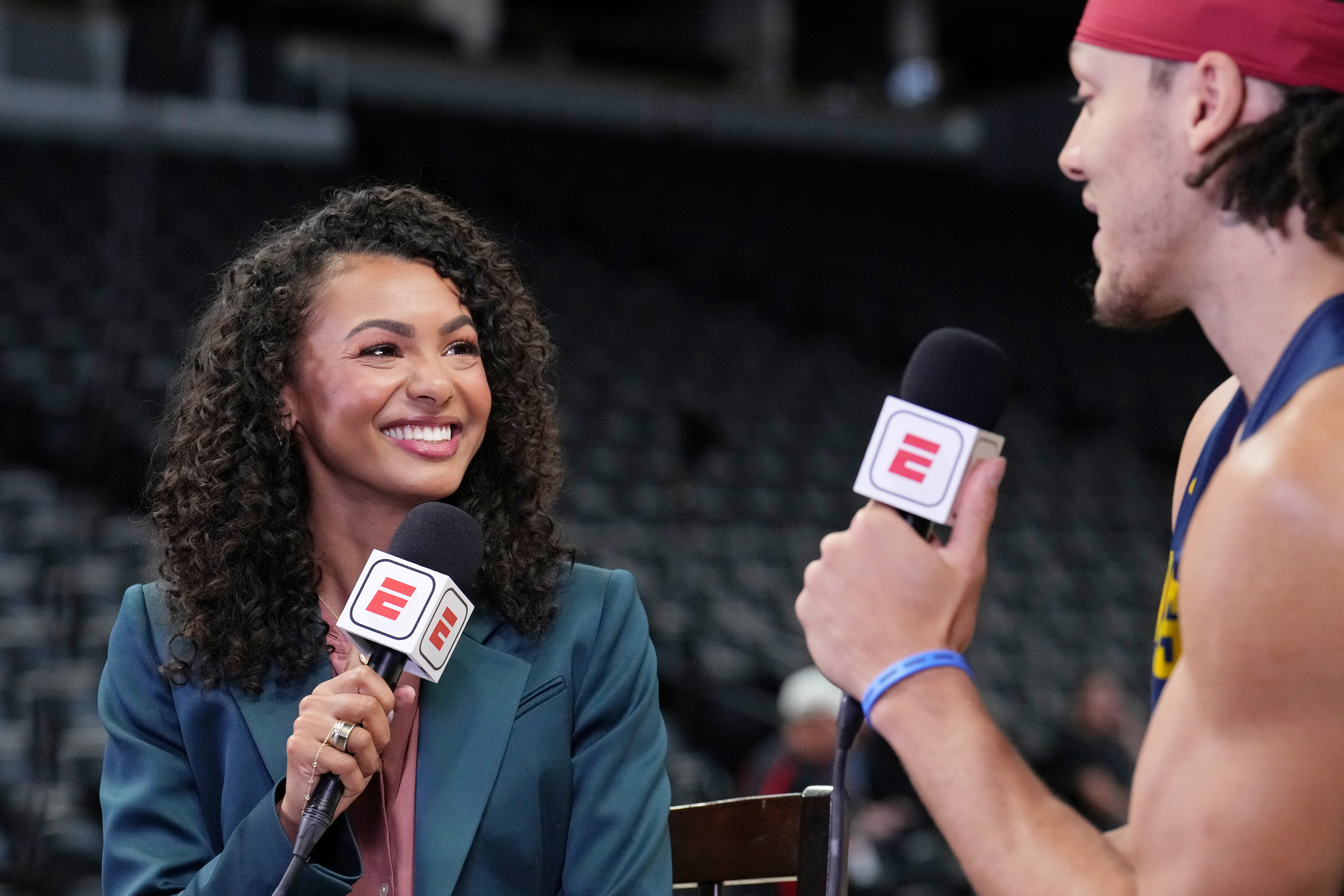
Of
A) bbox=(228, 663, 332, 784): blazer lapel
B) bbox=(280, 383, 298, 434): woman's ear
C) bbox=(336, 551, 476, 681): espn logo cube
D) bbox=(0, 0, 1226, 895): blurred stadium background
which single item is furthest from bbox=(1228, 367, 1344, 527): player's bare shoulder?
bbox=(0, 0, 1226, 895): blurred stadium background

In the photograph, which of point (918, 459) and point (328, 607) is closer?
point (918, 459)

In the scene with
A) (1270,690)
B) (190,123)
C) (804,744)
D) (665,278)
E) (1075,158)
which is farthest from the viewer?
(665,278)

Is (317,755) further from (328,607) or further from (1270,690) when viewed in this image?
(1270,690)

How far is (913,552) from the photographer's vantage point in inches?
41.0

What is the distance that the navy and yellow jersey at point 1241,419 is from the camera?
0.98 meters

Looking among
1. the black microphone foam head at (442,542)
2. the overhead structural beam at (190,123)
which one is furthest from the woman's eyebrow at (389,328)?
the overhead structural beam at (190,123)

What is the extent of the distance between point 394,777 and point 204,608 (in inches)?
12.1

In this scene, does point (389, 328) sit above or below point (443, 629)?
above

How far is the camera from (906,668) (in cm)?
103

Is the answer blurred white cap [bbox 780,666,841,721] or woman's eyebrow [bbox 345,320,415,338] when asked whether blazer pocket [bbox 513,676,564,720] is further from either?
blurred white cap [bbox 780,666,841,721]

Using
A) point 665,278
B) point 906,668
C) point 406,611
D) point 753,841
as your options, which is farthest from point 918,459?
point 665,278

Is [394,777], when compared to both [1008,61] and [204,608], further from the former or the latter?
[1008,61]

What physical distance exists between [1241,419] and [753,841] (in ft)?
2.81

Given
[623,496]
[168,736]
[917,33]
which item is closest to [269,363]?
[168,736]
